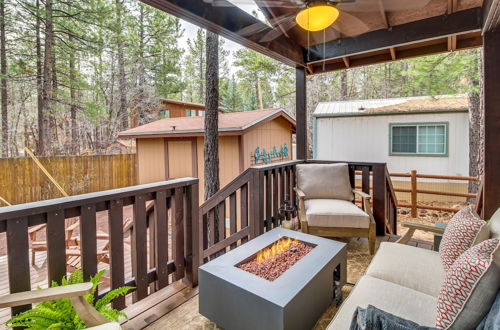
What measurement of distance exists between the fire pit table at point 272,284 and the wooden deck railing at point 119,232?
497 mm

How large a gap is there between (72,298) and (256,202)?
2.04 metres

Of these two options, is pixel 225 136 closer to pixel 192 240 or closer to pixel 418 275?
pixel 192 240

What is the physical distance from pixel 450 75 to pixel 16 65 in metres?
13.0

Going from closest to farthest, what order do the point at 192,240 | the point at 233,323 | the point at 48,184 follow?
the point at 233,323 → the point at 192,240 → the point at 48,184

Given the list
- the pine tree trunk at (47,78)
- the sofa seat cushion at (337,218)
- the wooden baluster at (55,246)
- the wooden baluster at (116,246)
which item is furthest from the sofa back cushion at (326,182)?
the pine tree trunk at (47,78)

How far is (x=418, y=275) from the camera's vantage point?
1682 millimetres

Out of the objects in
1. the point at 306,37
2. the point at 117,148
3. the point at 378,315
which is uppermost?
the point at 306,37

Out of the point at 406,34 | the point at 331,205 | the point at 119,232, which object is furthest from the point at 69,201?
the point at 406,34

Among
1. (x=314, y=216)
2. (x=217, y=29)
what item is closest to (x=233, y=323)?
(x=314, y=216)

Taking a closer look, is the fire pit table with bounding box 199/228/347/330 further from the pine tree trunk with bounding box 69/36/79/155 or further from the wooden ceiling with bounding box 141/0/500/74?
the pine tree trunk with bounding box 69/36/79/155

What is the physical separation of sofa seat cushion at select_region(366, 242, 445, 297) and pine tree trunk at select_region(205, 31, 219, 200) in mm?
4259

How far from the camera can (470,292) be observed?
1019 mm

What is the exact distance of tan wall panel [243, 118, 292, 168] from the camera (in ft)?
25.9

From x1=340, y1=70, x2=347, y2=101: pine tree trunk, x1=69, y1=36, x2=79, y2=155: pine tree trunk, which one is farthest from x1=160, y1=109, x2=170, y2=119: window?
x1=340, y1=70, x2=347, y2=101: pine tree trunk
